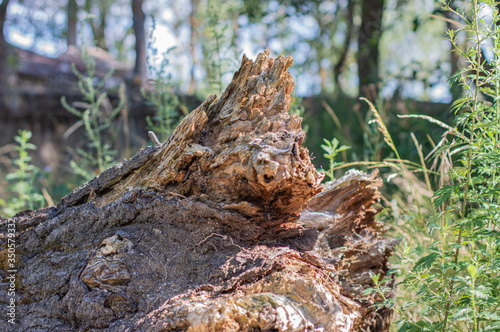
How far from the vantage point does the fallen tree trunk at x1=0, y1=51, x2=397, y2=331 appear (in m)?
1.48

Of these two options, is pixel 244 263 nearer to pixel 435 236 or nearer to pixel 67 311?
pixel 67 311

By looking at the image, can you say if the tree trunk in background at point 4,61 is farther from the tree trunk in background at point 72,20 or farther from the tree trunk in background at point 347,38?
the tree trunk in background at point 72,20

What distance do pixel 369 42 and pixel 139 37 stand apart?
4.52m

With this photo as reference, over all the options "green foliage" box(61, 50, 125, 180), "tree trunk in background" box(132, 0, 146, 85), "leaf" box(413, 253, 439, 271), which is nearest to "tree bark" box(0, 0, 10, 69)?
"tree trunk in background" box(132, 0, 146, 85)

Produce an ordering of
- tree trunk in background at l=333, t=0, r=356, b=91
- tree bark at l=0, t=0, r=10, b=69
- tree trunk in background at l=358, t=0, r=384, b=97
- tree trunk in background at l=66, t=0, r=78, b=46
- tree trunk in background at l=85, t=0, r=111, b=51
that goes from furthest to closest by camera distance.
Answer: tree trunk in background at l=85, t=0, r=111, b=51, tree trunk in background at l=66, t=0, r=78, b=46, tree trunk in background at l=333, t=0, r=356, b=91, tree bark at l=0, t=0, r=10, b=69, tree trunk in background at l=358, t=0, r=384, b=97

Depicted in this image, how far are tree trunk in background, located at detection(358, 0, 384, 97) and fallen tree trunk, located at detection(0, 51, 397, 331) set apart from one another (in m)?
4.91

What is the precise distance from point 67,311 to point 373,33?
644cm

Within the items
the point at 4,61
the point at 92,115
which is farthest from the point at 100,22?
the point at 92,115

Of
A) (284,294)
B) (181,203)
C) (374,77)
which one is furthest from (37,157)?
(284,294)

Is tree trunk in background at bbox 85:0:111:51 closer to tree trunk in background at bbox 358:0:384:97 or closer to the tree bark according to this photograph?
the tree bark

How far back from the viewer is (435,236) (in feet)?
9.75

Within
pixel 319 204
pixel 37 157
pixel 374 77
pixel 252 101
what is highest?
pixel 374 77

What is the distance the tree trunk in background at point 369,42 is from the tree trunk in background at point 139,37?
424 cm

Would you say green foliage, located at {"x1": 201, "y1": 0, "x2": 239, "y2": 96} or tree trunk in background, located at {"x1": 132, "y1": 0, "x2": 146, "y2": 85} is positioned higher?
tree trunk in background, located at {"x1": 132, "y1": 0, "x2": 146, "y2": 85}
